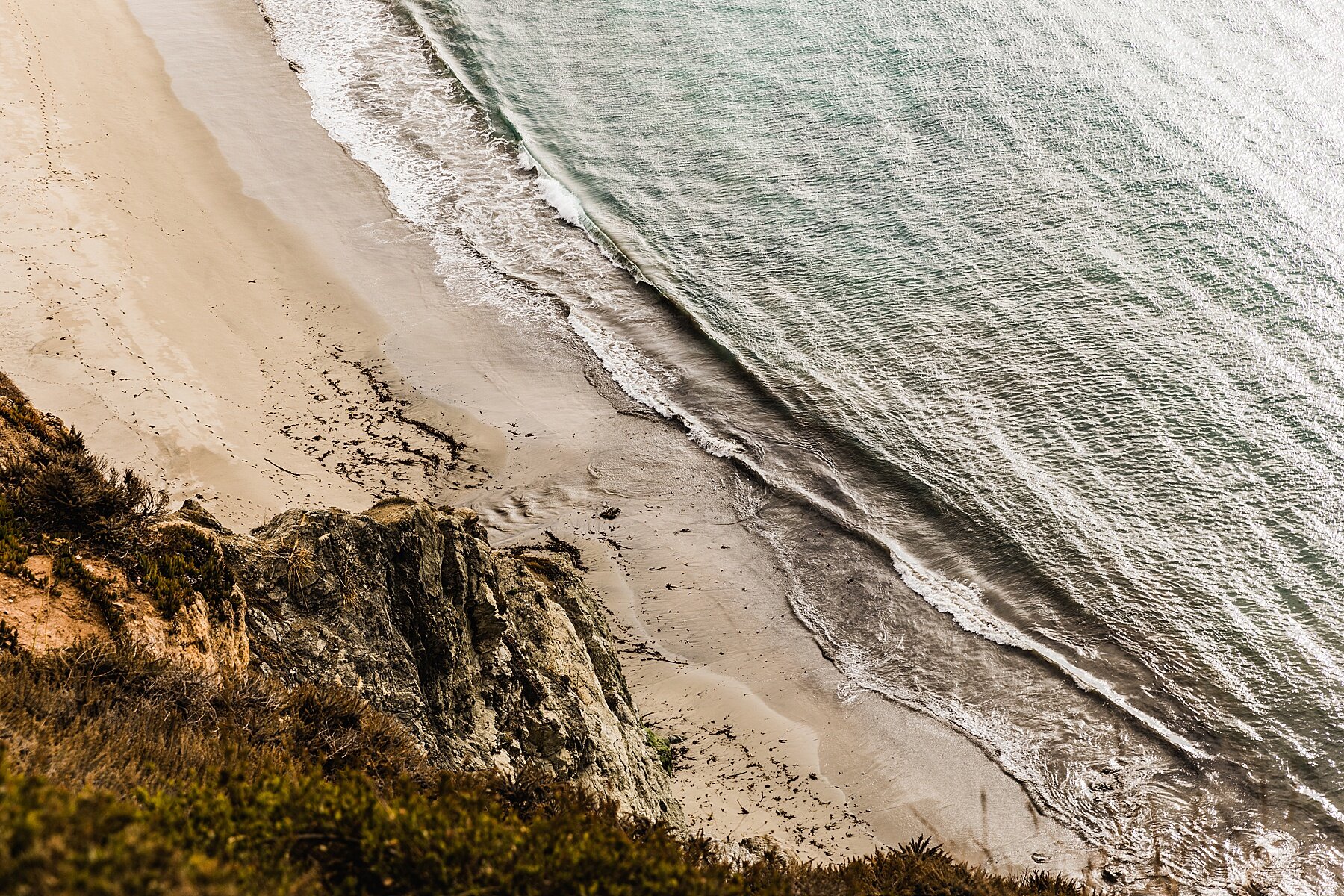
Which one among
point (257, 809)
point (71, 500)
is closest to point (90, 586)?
point (71, 500)

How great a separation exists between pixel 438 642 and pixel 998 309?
1386 cm

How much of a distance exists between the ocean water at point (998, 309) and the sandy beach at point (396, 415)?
770 millimetres

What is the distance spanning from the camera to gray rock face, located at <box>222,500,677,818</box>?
22.2 ft

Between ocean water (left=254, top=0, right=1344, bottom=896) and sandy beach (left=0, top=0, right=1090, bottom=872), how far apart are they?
77cm

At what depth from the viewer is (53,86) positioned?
20250mm

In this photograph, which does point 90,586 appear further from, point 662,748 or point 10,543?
point 662,748

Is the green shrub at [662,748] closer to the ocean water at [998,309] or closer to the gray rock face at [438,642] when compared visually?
the gray rock face at [438,642]

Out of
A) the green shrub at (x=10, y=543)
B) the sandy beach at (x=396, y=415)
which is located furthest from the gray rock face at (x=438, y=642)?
the sandy beach at (x=396, y=415)

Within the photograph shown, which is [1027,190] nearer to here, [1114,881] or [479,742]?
[1114,881]

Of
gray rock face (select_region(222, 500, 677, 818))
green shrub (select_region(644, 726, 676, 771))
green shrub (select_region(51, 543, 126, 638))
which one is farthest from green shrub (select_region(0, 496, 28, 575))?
green shrub (select_region(644, 726, 676, 771))

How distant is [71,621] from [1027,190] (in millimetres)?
20462

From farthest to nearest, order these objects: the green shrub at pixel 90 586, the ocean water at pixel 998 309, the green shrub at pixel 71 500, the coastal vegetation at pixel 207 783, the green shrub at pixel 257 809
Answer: the ocean water at pixel 998 309 < the green shrub at pixel 71 500 < the green shrub at pixel 90 586 < the coastal vegetation at pixel 207 783 < the green shrub at pixel 257 809

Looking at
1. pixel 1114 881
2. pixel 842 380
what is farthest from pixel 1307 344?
pixel 1114 881

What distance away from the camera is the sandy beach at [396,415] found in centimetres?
1033
